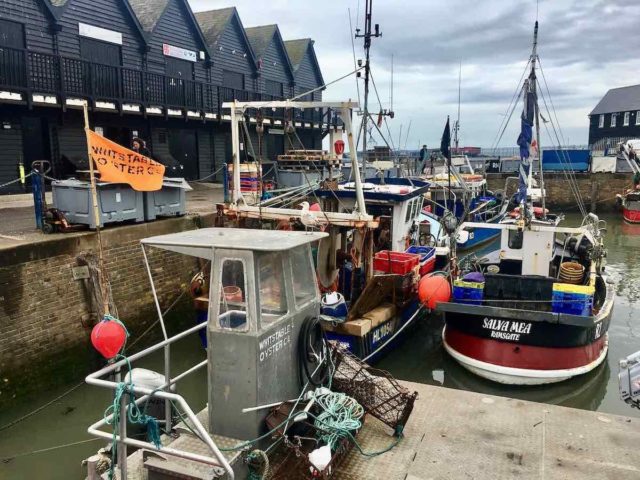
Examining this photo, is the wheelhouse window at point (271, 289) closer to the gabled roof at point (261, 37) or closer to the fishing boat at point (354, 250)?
the fishing boat at point (354, 250)

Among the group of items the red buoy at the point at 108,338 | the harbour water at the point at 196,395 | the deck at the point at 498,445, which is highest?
the red buoy at the point at 108,338

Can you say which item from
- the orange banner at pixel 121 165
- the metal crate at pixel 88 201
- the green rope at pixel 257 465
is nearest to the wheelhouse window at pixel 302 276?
the green rope at pixel 257 465

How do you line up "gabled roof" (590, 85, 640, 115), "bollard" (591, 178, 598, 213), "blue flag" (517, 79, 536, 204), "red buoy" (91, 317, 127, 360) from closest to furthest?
1. "red buoy" (91, 317, 127, 360)
2. "blue flag" (517, 79, 536, 204)
3. "bollard" (591, 178, 598, 213)
4. "gabled roof" (590, 85, 640, 115)

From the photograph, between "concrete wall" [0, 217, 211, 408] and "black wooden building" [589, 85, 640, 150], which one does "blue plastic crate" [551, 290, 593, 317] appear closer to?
"concrete wall" [0, 217, 211, 408]

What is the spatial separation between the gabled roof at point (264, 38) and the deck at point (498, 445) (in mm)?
24887

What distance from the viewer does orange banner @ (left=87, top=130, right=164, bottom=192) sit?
895cm

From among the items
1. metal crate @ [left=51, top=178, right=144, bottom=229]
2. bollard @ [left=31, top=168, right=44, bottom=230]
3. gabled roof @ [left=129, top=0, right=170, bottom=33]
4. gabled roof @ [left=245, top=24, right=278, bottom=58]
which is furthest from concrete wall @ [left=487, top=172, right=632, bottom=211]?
bollard @ [left=31, top=168, right=44, bottom=230]

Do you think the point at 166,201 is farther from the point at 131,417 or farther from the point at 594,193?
the point at 594,193

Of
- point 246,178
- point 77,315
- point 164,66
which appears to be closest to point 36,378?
point 77,315

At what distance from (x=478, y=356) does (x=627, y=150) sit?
26957 mm

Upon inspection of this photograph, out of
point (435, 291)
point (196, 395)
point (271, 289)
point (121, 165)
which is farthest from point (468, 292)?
point (121, 165)

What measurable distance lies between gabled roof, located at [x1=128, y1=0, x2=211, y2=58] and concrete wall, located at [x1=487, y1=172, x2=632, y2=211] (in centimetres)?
2217

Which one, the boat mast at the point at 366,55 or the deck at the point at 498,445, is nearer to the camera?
the deck at the point at 498,445

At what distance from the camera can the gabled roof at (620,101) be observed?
162 ft
